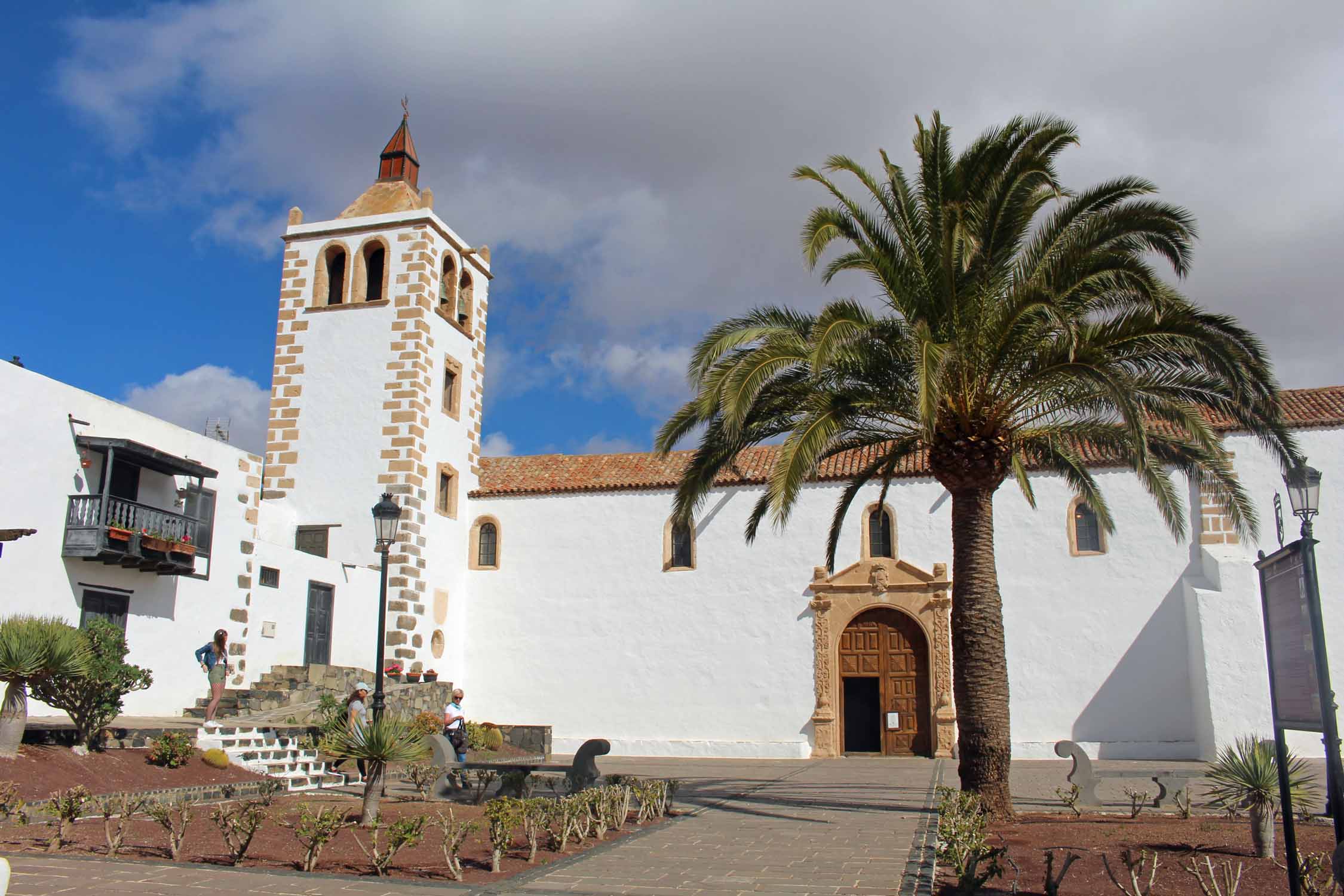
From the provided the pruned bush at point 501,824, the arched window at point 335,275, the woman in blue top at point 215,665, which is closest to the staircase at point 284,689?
the woman in blue top at point 215,665

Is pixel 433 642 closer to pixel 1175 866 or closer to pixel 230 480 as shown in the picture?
pixel 230 480

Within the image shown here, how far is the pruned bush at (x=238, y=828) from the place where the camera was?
818 centimetres

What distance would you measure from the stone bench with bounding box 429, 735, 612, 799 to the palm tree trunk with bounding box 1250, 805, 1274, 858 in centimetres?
632

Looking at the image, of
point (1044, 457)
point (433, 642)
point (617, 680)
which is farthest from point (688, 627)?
point (1044, 457)

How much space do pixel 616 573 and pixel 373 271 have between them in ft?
28.1

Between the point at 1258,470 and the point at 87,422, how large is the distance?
783 inches

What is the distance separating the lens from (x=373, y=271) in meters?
24.3

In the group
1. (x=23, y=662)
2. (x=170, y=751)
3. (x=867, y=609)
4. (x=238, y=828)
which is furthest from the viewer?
(x=867, y=609)

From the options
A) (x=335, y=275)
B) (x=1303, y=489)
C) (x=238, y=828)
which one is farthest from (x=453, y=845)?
(x=335, y=275)

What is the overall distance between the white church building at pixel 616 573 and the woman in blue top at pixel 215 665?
1.47 meters

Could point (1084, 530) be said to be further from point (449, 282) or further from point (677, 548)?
point (449, 282)

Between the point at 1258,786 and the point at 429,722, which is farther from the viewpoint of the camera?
the point at 429,722

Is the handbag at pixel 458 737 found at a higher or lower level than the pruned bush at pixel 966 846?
higher

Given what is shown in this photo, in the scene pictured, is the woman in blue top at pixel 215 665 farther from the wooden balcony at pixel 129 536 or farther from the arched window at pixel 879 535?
the arched window at pixel 879 535
